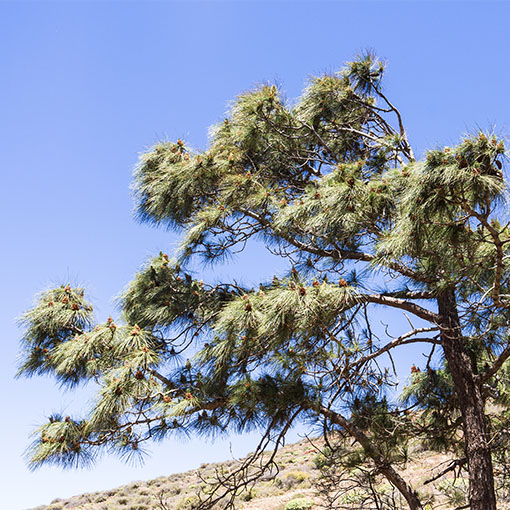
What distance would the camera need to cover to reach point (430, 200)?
3.25 m

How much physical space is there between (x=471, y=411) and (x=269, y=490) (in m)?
10.9

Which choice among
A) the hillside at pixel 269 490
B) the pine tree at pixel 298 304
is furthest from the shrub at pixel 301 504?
the pine tree at pixel 298 304

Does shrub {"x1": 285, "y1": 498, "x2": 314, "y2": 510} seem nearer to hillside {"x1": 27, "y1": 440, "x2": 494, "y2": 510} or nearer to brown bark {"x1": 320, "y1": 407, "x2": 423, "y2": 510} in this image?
hillside {"x1": 27, "y1": 440, "x2": 494, "y2": 510}

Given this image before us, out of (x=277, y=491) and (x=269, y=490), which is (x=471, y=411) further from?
(x=269, y=490)

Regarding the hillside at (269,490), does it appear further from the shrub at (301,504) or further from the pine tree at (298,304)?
the pine tree at (298,304)

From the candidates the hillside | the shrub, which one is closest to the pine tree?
the hillside

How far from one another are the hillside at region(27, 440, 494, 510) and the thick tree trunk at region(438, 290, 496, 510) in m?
2.91

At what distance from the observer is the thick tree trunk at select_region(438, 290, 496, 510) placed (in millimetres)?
3996

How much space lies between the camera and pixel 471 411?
4.25m

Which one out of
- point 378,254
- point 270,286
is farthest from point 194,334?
point 378,254

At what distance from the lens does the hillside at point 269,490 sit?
35.2 feet

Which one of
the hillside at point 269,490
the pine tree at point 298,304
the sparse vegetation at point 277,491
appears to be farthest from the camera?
the hillside at point 269,490

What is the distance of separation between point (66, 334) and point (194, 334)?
1.17m

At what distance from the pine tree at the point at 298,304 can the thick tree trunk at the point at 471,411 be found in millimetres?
11
